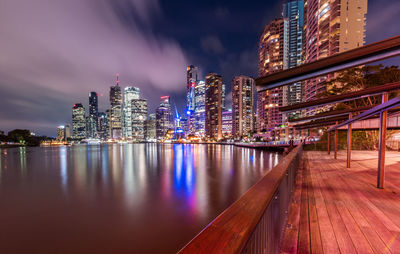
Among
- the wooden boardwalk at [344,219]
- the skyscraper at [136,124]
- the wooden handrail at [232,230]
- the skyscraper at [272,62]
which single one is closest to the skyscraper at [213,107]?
the skyscraper at [272,62]

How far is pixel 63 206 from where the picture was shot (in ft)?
34.3

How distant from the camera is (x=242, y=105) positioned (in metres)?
140

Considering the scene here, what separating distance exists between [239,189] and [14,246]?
1290cm

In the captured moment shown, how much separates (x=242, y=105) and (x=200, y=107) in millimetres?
55750

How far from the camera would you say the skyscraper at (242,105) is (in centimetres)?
13829

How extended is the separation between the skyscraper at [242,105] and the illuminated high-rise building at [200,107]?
135 feet

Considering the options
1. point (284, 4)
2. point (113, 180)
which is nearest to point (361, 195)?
point (113, 180)

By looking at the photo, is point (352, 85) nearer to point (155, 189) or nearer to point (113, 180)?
point (155, 189)

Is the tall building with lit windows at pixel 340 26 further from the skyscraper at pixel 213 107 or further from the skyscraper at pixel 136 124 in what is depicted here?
the skyscraper at pixel 136 124

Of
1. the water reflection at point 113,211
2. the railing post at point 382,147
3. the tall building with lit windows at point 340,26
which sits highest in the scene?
the tall building with lit windows at point 340,26

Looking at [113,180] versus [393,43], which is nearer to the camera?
[393,43]

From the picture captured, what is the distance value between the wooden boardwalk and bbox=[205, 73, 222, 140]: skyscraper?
5302 inches

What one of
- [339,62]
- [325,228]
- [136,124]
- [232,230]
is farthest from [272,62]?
[136,124]

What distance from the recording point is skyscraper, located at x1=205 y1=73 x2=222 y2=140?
142000mm
